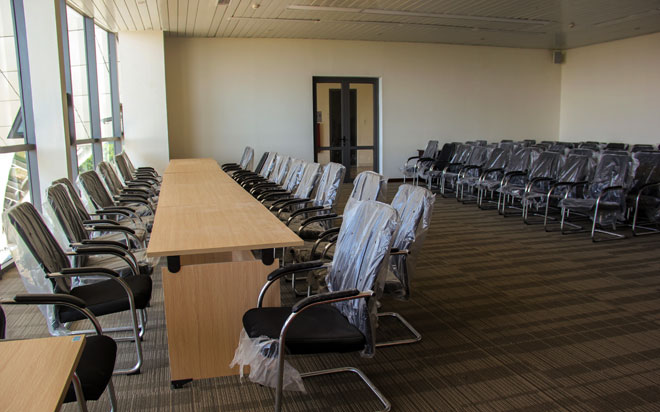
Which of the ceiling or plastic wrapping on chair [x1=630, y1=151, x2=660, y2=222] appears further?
the ceiling

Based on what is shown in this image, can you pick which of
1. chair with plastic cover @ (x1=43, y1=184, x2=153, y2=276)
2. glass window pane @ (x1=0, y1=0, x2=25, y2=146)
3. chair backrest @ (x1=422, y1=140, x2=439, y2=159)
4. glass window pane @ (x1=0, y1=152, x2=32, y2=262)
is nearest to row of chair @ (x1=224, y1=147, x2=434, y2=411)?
chair with plastic cover @ (x1=43, y1=184, x2=153, y2=276)

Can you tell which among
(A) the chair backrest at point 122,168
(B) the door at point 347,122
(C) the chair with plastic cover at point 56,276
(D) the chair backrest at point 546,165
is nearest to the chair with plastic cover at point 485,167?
(D) the chair backrest at point 546,165

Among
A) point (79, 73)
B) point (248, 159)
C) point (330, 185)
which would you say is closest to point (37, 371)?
point (330, 185)

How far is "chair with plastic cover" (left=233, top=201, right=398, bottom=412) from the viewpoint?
6.76 ft

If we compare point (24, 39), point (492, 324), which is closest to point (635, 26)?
point (492, 324)

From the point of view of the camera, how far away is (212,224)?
290 cm

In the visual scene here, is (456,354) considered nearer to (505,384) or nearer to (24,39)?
(505,384)

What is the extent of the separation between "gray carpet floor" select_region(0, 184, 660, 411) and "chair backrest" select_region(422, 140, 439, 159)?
5872 millimetres

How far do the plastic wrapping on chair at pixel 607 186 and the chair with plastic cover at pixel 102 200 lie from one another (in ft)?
16.0

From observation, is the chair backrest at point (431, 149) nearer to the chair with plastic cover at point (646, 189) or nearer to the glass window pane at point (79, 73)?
the chair with plastic cover at point (646, 189)

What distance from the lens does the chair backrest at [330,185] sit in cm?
443

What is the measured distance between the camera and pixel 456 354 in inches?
114

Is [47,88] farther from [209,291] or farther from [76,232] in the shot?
[209,291]

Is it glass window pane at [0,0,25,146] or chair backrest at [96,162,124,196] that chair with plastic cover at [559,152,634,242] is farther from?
glass window pane at [0,0,25,146]
